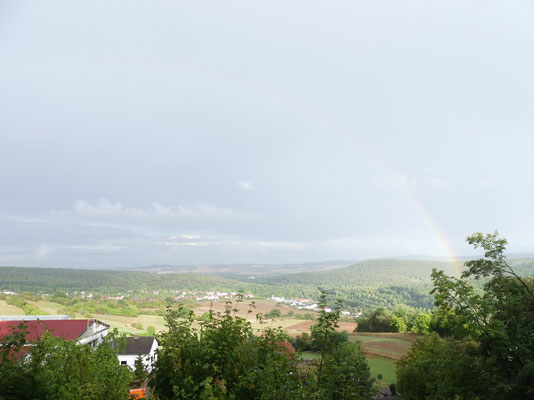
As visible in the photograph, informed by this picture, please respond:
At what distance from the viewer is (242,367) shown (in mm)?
6254

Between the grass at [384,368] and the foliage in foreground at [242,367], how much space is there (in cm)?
4542

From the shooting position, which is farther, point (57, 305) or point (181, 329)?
point (57, 305)

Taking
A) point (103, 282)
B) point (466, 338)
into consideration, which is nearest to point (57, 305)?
point (103, 282)

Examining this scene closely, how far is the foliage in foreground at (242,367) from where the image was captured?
5.51 metres

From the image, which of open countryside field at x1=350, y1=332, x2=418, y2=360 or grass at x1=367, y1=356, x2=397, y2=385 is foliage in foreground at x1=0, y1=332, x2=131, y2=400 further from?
open countryside field at x1=350, y1=332, x2=418, y2=360

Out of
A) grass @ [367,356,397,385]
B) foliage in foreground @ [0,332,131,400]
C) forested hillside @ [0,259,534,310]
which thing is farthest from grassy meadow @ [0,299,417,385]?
foliage in foreground @ [0,332,131,400]

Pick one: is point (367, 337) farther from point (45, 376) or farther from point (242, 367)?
point (45, 376)

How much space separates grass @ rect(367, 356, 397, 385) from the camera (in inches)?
1828

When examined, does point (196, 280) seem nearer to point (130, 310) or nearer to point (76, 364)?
point (130, 310)

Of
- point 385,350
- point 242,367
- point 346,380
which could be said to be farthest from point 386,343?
point 242,367

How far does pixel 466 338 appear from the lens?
56.0 ft

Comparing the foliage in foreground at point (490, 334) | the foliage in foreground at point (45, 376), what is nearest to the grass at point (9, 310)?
the foliage in foreground at point (45, 376)

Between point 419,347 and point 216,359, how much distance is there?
3213 cm

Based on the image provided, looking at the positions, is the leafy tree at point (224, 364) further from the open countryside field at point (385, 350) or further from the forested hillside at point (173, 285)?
the forested hillside at point (173, 285)
